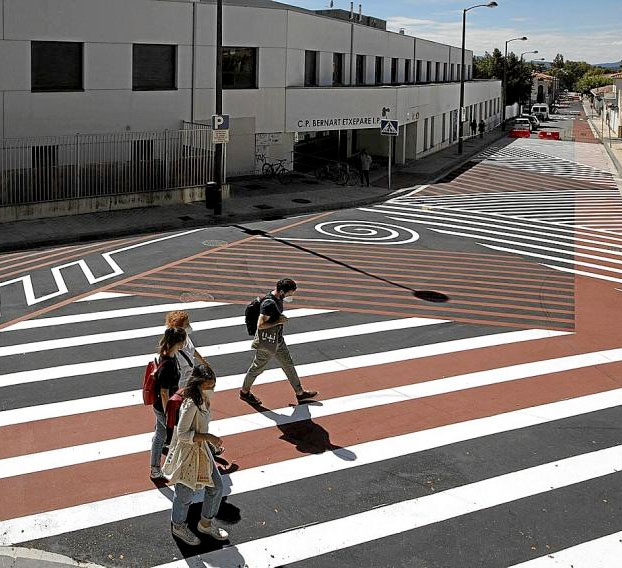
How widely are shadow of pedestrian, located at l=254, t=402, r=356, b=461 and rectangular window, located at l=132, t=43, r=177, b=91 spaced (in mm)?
19275

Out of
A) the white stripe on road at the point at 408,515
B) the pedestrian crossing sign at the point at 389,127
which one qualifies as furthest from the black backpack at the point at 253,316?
the pedestrian crossing sign at the point at 389,127

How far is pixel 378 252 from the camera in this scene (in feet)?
66.5

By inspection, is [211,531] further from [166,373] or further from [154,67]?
[154,67]

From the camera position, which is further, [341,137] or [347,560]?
[341,137]

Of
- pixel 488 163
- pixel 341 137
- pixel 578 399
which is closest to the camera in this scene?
pixel 578 399

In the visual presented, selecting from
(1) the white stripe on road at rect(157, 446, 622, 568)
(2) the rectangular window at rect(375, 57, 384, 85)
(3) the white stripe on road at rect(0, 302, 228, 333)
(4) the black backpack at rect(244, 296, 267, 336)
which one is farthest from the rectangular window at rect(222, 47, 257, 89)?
(1) the white stripe on road at rect(157, 446, 622, 568)

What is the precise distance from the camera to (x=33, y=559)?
273 inches

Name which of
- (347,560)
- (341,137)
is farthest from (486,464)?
(341,137)

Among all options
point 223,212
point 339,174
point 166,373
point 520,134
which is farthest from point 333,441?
point 520,134

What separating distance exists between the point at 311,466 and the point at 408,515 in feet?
4.39

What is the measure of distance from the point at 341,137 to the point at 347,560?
114 feet

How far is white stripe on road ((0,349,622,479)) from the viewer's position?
28.6ft

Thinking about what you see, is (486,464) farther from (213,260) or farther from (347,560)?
(213,260)

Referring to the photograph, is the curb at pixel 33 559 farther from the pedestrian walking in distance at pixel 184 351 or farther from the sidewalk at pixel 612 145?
the sidewalk at pixel 612 145
